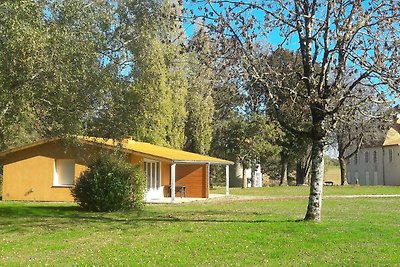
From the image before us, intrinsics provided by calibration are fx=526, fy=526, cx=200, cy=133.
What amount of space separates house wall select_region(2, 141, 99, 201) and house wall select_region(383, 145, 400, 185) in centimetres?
4333

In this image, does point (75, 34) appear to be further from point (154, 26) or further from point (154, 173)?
point (154, 173)

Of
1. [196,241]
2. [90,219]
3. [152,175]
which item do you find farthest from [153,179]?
[196,241]

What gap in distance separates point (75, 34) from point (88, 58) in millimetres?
749

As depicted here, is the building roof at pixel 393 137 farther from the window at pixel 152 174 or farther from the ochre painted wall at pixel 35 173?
the ochre painted wall at pixel 35 173

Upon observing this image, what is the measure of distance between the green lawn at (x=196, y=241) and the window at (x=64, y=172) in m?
12.3

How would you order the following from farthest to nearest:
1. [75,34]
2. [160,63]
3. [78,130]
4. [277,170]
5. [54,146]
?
[277,170] < [160,63] < [54,146] < [78,130] < [75,34]

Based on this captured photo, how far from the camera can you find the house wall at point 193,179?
32656 millimetres

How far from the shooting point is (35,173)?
30266mm

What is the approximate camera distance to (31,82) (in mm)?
13664

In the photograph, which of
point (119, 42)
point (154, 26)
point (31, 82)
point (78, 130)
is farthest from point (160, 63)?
point (31, 82)

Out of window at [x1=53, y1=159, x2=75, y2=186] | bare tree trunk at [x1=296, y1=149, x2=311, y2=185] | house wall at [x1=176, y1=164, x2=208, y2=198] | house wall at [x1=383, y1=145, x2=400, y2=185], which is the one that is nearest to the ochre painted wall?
window at [x1=53, y1=159, x2=75, y2=186]

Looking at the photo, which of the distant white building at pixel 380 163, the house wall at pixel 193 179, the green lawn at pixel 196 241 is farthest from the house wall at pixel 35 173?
the distant white building at pixel 380 163

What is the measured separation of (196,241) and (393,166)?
179ft

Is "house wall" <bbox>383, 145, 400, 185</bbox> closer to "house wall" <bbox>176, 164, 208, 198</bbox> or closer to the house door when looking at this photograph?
"house wall" <bbox>176, 164, 208, 198</bbox>
